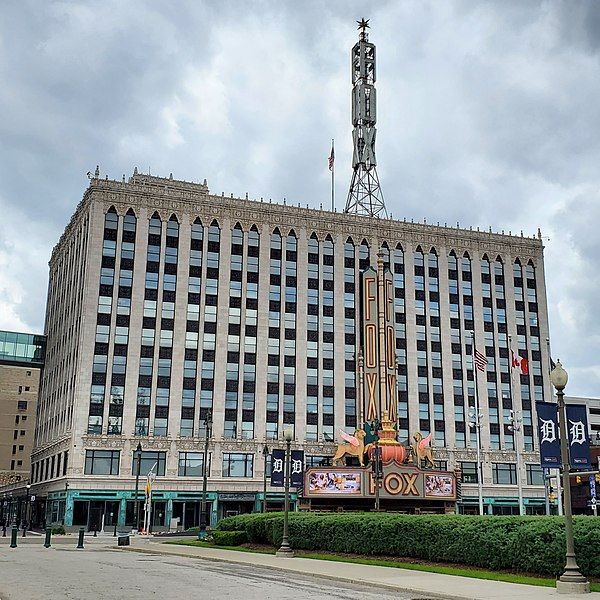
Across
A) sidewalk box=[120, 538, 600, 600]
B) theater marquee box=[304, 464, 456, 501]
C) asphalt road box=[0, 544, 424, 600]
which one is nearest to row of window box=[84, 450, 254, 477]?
theater marquee box=[304, 464, 456, 501]

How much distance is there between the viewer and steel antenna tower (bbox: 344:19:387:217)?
97.6 meters

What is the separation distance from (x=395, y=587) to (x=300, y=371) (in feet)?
216

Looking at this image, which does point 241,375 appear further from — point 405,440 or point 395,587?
point 395,587

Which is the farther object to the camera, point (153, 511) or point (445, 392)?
point (445, 392)

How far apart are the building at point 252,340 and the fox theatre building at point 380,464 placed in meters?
2.63

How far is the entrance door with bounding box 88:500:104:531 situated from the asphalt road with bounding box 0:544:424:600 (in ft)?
155

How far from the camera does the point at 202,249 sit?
8906 centimetres

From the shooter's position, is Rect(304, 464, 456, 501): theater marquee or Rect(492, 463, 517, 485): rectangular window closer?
Rect(304, 464, 456, 501): theater marquee

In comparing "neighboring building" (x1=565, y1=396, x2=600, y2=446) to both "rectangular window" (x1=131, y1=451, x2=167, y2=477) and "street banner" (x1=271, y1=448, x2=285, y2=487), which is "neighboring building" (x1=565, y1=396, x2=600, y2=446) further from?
"street banner" (x1=271, y1=448, x2=285, y2=487)

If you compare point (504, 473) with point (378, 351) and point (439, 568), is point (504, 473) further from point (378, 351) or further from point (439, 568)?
point (439, 568)

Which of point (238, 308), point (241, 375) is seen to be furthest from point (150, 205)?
point (241, 375)

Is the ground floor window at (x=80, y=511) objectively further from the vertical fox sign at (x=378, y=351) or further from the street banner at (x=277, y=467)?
the street banner at (x=277, y=467)

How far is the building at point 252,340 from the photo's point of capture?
269ft

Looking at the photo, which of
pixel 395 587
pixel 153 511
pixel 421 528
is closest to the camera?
pixel 395 587
